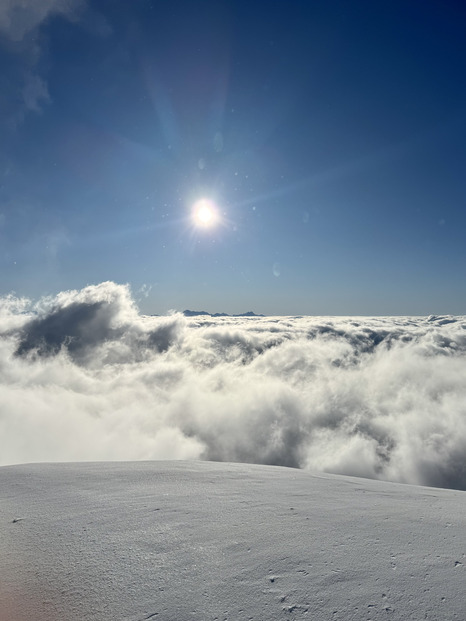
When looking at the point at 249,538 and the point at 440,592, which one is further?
the point at 249,538

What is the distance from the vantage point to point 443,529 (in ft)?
13.0

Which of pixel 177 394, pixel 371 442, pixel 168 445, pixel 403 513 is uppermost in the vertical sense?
pixel 403 513

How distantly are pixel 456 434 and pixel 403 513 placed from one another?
19688cm

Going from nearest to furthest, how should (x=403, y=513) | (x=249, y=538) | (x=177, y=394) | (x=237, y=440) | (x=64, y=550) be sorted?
(x=64, y=550), (x=249, y=538), (x=403, y=513), (x=237, y=440), (x=177, y=394)

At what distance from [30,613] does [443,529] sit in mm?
4711

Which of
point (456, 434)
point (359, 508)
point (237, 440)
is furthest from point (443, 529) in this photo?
point (456, 434)

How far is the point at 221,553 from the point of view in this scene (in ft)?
10.6

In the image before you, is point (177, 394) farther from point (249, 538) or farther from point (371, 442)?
point (249, 538)

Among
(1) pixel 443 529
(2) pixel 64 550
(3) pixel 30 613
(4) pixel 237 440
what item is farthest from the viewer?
(4) pixel 237 440

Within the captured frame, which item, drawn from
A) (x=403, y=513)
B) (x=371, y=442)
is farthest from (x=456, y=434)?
(x=403, y=513)

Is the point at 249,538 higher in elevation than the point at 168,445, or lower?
higher

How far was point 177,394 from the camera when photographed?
199 metres

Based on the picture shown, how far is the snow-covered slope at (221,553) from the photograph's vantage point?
2.53 metres

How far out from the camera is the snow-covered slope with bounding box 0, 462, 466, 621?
8.29 ft
